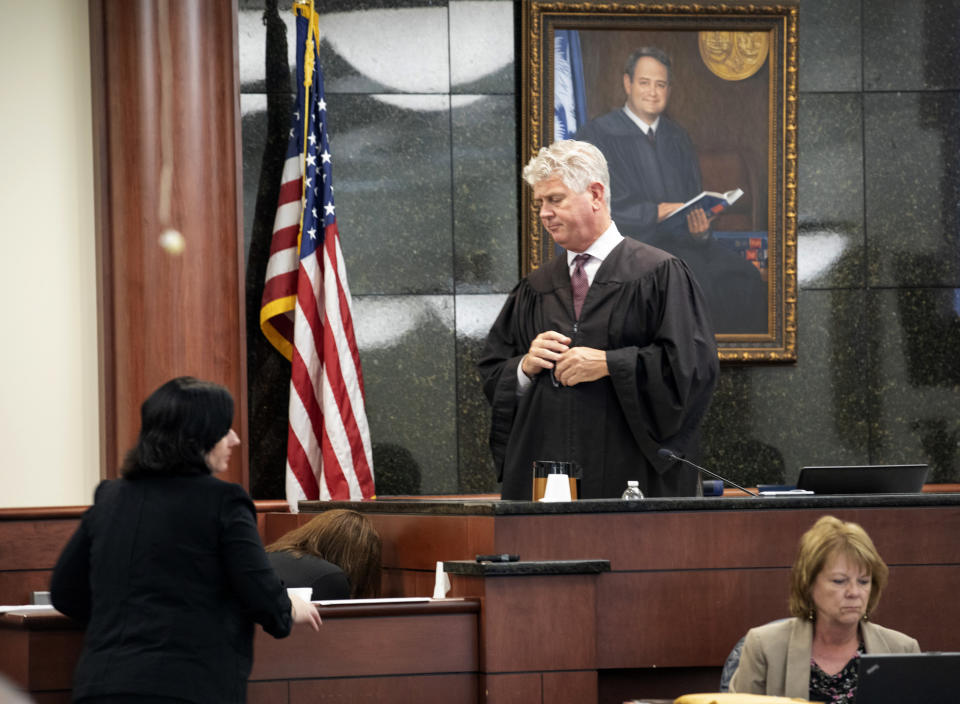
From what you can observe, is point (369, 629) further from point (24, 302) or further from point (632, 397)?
point (24, 302)

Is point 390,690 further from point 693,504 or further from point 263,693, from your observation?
point 693,504

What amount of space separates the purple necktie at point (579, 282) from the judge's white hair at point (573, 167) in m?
0.22

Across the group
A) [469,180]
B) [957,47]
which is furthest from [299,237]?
[957,47]

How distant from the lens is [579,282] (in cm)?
494

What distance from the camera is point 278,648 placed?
3770mm

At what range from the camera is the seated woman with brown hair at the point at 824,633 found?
140 inches

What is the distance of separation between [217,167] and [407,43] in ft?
4.04

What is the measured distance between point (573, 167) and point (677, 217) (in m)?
2.21

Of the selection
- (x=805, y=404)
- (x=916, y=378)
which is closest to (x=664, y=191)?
(x=805, y=404)

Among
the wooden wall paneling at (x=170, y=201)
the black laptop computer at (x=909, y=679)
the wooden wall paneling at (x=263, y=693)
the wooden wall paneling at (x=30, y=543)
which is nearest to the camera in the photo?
the black laptop computer at (x=909, y=679)

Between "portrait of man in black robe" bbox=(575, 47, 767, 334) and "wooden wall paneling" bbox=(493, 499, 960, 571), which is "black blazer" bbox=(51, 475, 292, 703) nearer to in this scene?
"wooden wall paneling" bbox=(493, 499, 960, 571)

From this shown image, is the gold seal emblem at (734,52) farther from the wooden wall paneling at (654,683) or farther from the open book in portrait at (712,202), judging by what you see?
the wooden wall paneling at (654,683)

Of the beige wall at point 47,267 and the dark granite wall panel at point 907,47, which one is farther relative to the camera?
the dark granite wall panel at point 907,47

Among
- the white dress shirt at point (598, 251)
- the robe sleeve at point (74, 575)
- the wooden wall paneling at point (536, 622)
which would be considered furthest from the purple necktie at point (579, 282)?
the robe sleeve at point (74, 575)
